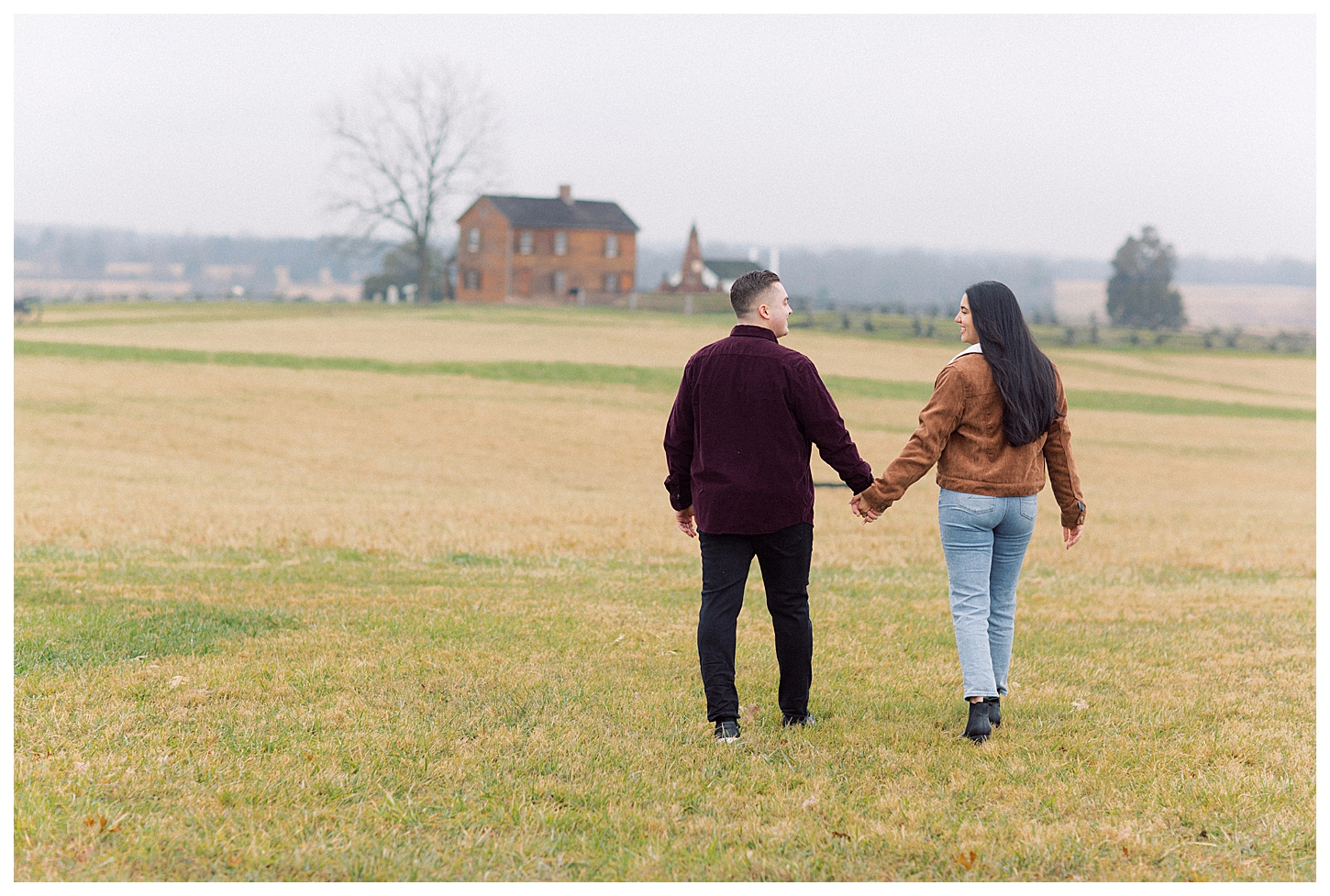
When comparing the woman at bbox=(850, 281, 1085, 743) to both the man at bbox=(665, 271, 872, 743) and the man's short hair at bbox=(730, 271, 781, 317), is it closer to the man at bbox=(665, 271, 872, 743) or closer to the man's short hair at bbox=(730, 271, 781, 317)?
the man at bbox=(665, 271, 872, 743)

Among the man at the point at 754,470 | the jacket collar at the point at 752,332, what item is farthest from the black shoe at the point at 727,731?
the jacket collar at the point at 752,332

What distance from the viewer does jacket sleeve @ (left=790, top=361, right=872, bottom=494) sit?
4875mm

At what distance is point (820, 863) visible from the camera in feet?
12.1

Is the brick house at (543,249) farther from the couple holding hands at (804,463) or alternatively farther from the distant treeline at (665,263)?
the couple holding hands at (804,463)

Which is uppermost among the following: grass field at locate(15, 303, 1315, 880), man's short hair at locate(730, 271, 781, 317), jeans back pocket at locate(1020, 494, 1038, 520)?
man's short hair at locate(730, 271, 781, 317)

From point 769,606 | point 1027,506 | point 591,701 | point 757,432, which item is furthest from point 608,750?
point 1027,506

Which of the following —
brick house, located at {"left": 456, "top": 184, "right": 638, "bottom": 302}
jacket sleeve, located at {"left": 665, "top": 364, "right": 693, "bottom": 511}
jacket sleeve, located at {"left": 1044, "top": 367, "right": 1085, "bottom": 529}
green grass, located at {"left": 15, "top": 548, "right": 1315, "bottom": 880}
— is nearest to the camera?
green grass, located at {"left": 15, "top": 548, "right": 1315, "bottom": 880}

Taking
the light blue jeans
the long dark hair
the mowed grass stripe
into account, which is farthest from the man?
the mowed grass stripe

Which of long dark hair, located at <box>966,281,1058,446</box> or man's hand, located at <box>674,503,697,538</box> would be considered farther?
man's hand, located at <box>674,503,697,538</box>

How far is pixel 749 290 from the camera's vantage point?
502cm

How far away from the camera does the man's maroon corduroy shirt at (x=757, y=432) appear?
192 inches

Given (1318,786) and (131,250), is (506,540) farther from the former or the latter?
(131,250)

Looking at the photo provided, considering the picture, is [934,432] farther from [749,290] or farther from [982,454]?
[749,290]

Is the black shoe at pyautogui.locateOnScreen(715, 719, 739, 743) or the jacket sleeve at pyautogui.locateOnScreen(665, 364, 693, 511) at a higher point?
the jacket sleeve at pyautogui.locateOnScreen(665, 364, 693, 511)
